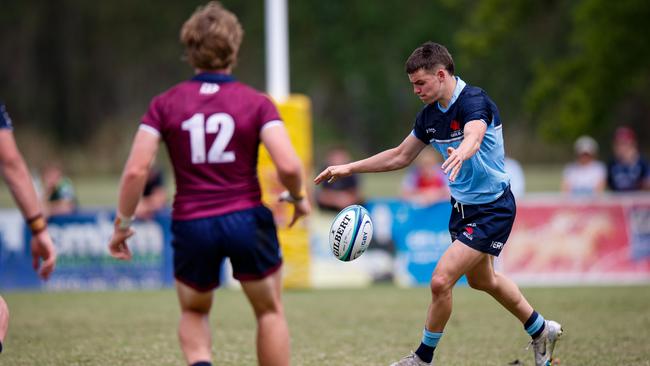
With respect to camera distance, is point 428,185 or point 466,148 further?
point 428,185

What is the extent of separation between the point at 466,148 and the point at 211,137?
1.55 meters

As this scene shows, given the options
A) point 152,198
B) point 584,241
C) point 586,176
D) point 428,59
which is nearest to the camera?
point 428,59

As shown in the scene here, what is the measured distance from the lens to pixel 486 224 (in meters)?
5.77

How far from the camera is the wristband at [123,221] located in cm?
458

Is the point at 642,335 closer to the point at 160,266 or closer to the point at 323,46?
the point at 160,266

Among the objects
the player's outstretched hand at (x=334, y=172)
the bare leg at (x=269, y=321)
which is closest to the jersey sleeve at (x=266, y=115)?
the bare leg at (x=269, y=321)

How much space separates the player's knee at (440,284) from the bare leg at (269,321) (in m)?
1.39

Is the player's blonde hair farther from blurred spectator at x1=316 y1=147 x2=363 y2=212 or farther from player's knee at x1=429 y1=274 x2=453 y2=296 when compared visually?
blurred spectator at x1=316 y1=147 x2=363 y2=212

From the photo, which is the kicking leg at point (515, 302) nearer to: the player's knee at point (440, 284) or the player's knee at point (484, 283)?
the player's knee at point (484, 283)

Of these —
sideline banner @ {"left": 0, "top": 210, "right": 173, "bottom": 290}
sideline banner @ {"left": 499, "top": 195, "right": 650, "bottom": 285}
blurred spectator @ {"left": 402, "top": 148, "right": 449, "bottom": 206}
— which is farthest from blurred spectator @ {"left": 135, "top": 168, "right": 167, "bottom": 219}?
sideline banner @ {"left": 499, "top": 195, "right": 650, "bottom": 285}

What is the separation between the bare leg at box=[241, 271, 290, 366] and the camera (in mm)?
4523

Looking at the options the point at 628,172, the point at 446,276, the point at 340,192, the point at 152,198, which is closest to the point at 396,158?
the point at 446,276

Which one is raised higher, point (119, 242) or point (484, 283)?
point (119, 242)

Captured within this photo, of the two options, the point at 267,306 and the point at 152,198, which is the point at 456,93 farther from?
the point at 152,198
